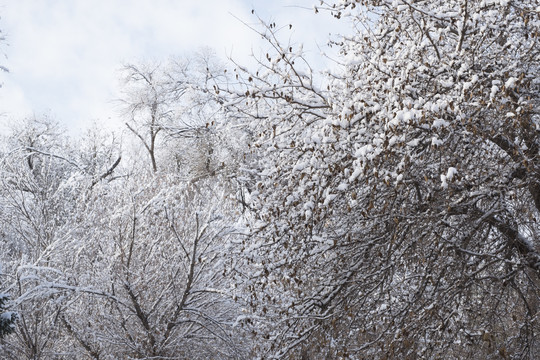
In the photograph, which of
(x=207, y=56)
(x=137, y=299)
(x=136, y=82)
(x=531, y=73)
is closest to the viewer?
(x=531, y=73)

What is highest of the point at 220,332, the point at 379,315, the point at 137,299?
the point at 137,299

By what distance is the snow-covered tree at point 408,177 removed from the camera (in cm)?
477

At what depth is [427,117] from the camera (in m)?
4.68

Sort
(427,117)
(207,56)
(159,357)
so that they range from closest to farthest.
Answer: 1. (427,117)
2. (159,357)
3. (207,56)

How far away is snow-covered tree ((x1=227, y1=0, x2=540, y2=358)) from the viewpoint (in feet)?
15.6

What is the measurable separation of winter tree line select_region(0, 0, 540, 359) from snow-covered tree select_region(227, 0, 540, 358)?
3 centimetres

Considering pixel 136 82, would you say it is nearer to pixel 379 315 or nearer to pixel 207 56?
pixel 207 56

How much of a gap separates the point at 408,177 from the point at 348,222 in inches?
37.6

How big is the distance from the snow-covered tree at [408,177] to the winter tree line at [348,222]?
0.10 feet

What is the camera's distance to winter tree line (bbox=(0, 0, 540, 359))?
494 centimetres

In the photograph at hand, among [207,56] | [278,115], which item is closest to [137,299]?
[278,115]

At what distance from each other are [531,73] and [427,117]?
137 centimetres

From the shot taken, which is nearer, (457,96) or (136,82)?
(457,96)

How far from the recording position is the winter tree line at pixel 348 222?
494 cm
